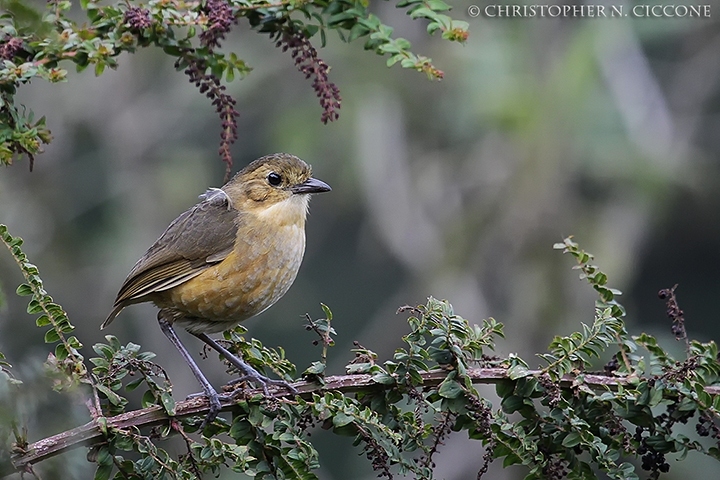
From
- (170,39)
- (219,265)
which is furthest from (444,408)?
(219,265)

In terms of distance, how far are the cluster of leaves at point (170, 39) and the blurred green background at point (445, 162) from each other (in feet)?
15.2

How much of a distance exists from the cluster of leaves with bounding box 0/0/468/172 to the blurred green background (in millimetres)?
4625

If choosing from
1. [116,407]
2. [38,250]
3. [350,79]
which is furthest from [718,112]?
[116,407]

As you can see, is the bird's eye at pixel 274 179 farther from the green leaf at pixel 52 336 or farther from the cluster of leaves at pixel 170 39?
the green leaf at pixel 52 336

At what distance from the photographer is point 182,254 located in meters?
3.64

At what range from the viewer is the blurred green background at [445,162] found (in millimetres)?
7773

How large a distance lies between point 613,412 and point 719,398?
10.5 inches

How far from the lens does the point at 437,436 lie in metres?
2.31

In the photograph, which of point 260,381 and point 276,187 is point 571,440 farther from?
point 276,187

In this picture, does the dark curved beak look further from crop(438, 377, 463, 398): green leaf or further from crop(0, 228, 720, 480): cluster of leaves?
crop(438, 377, 463, 398): green leaf

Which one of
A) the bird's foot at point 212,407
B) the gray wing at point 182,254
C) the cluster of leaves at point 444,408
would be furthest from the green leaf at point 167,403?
the gray wing at point 182,254

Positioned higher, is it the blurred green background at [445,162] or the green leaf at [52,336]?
the blurred green background at [445,162]

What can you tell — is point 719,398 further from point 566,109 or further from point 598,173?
point 598,173

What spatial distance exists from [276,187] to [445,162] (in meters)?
5.02
